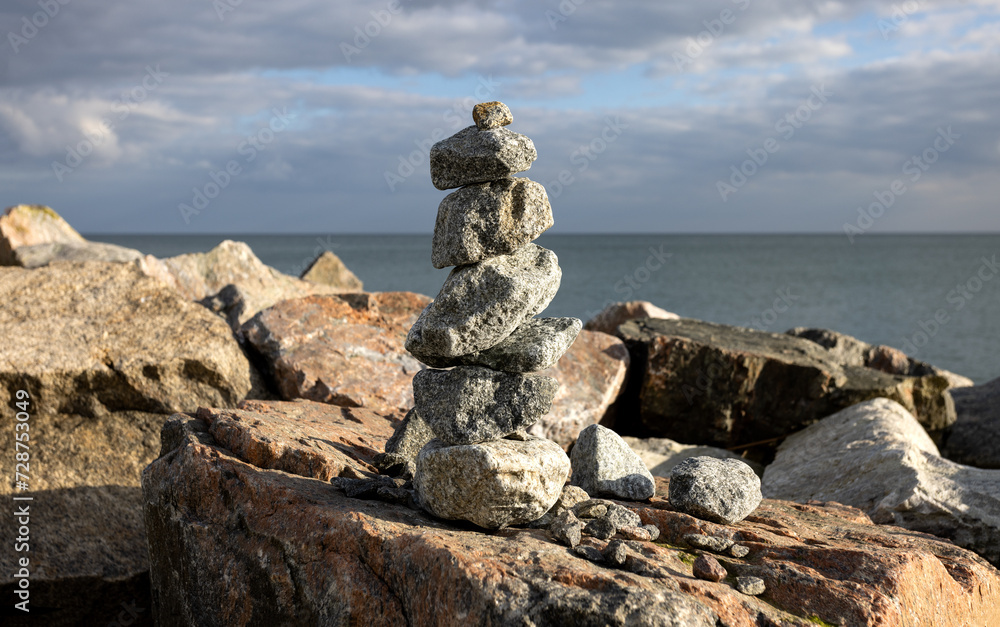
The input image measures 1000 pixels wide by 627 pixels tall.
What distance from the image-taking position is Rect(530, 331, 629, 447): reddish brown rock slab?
7.39 m

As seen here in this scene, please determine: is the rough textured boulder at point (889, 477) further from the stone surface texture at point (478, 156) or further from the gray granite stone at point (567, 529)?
the stone surface texture at point (478, 156)

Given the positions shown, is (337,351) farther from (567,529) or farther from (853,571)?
(853,571)

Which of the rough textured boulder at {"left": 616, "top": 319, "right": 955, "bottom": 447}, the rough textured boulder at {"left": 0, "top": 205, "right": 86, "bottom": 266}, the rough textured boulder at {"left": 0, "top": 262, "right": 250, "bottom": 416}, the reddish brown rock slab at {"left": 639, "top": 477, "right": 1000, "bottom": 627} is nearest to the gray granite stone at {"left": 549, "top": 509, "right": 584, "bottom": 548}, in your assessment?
the reddish brown rock slab at {"left": 639, "top": 477, "right": 1000, "bottom": 627}

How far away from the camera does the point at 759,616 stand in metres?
3.20

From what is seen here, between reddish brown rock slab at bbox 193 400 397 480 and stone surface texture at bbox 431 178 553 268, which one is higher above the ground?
stone surface texture at bbox 431 178 553 268

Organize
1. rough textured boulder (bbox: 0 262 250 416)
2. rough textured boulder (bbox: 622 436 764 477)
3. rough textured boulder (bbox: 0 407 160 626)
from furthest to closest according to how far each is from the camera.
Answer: rough textured boulder (bbox: 622 436 764 477) < rough textured boulder (bbox: 0 262 250 416) < rough textured boulder (bbox: 0 407 160 626)

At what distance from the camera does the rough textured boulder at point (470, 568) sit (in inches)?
123

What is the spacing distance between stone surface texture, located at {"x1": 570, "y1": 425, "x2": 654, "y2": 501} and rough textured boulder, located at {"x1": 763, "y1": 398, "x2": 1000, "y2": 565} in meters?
2.25

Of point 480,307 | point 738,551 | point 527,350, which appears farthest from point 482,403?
point 738,551

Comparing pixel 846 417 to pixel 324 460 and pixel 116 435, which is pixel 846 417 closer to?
pixel 324 460

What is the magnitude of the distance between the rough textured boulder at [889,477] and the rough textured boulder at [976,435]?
1463 millimetres

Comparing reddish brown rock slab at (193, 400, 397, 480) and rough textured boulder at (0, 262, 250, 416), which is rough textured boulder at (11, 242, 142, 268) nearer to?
rough textured boulder at (0, 262, 250, 416)

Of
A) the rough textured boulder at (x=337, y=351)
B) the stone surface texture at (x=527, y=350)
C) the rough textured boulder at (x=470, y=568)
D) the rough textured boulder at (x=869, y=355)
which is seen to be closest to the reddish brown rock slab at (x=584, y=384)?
the rough textured boulder at (x=337, y=351)

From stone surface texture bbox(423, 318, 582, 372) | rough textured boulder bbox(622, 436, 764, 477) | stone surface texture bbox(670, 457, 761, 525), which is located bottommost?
rough textured boulder bbox(622, 436, 764, 477)
